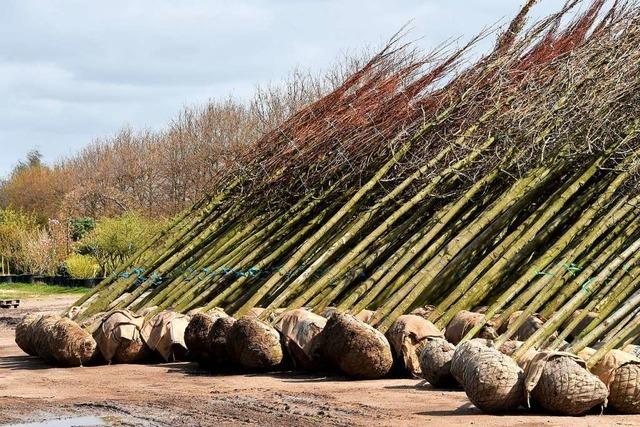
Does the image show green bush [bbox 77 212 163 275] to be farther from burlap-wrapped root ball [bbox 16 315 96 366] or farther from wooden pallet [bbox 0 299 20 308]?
burlap-wrapped root ball [bbox 16 315 96 366]

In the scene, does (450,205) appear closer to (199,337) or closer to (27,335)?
(199,337)

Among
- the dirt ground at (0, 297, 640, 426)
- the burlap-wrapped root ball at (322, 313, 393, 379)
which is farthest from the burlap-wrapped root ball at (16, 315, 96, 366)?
the burlap-wrapped root ball at (322, 313, 393, 379)

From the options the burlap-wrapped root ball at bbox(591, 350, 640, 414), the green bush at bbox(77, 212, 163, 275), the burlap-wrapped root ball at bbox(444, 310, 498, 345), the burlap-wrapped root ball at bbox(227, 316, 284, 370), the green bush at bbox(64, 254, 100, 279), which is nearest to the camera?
the burlap-wrapped root ball at bbox(591, 350, 640, 414)

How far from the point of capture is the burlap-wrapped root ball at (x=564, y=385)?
6117 mm

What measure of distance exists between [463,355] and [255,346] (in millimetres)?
2208

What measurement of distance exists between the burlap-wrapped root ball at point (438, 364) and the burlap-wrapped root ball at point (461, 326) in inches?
32.3

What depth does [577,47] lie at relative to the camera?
12.1 metres

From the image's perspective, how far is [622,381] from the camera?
6262 millimetres

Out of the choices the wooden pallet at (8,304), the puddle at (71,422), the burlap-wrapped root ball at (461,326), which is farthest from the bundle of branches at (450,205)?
the wooden pallet at (8,304)

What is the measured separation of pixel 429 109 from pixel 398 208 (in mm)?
1883

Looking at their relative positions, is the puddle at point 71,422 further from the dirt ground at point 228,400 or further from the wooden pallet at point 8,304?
the wooden pallet at point 8,304

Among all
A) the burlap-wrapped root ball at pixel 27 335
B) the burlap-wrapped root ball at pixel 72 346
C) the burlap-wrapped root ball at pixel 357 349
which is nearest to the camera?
the burlap-wrapped root ball at pixel 357 349

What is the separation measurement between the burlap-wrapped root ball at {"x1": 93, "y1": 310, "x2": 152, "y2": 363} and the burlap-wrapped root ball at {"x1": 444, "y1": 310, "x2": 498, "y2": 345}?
9.02 ft

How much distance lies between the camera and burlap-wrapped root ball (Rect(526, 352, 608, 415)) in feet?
20.1
